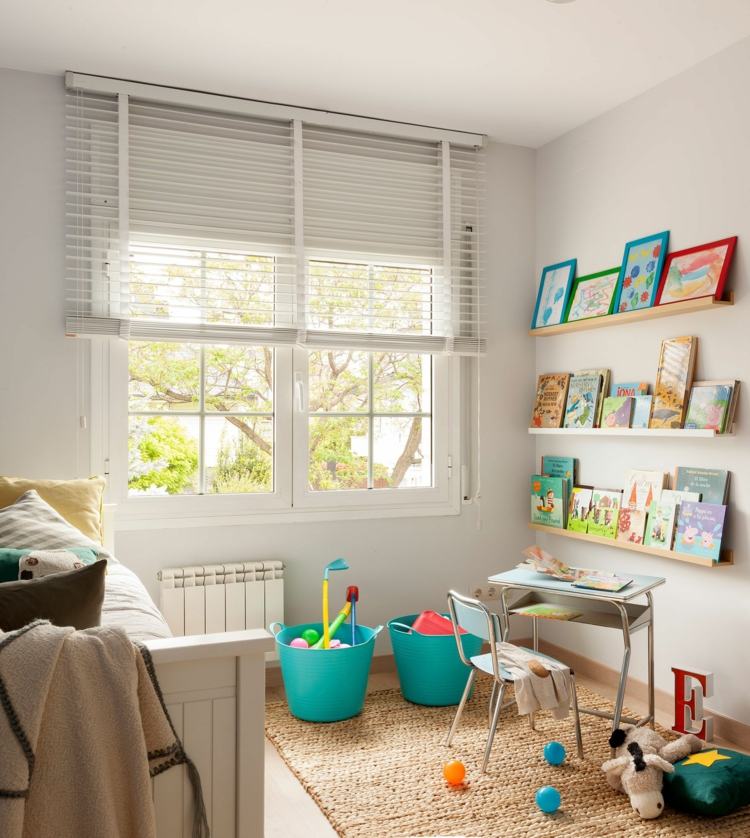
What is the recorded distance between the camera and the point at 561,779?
2482mm

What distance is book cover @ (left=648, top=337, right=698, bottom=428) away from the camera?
9.72ft

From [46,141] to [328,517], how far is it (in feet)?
6.41

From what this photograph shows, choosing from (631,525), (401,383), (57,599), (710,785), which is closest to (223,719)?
(57,599)

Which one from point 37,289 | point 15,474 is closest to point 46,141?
point 37,289

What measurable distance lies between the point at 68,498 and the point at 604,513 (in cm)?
219

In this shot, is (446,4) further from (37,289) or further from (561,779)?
(561,779)

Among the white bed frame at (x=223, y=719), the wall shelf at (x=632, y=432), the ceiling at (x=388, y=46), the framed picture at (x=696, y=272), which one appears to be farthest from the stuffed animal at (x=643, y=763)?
the ceiling at (x=388, y=46)

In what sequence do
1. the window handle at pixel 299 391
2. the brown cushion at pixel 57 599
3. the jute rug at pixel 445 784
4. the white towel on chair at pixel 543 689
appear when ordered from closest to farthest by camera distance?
the brown cushion at pixel 57 599
the jute rug at pixel 445 784
the white towel on chair at pixel 543 689
the window handle at pixel 299 391

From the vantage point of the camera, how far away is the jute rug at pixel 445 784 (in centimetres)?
222

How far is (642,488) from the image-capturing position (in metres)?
3.17

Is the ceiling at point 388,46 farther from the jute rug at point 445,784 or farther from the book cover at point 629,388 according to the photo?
the jute rug at point 445,784

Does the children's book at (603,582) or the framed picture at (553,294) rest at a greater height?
the framed picture at (553,294)

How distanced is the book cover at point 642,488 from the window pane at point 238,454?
5.09ft

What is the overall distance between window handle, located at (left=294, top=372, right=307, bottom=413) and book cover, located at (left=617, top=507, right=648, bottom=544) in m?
1.46
